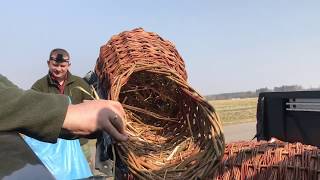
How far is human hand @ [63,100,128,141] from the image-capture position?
112 centimetres

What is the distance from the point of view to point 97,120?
1166mm

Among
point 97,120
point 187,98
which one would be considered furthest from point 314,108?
point 97,120

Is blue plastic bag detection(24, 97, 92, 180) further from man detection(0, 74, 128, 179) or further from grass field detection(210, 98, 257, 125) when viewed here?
grass field detection(210, 98, 257, 125)

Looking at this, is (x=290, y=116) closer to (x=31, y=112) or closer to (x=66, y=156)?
(x=66, y=156)

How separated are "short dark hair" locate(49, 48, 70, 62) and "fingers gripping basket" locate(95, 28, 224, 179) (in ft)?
4.51

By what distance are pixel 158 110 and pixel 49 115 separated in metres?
2.00

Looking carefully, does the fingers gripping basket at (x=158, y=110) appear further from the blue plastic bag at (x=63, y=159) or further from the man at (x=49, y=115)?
the man at (x=49, y=115)

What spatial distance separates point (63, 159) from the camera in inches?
135

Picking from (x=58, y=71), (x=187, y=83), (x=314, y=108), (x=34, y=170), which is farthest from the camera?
(x=58, y=71)

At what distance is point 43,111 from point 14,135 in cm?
8

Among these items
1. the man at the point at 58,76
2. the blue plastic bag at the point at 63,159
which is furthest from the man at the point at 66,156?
the man at the point at 58,76

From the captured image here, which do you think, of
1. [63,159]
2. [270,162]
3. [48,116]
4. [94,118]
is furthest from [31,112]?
[63,159]

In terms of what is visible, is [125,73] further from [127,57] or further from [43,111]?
[43,111]

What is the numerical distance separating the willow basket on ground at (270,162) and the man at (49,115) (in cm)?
97
